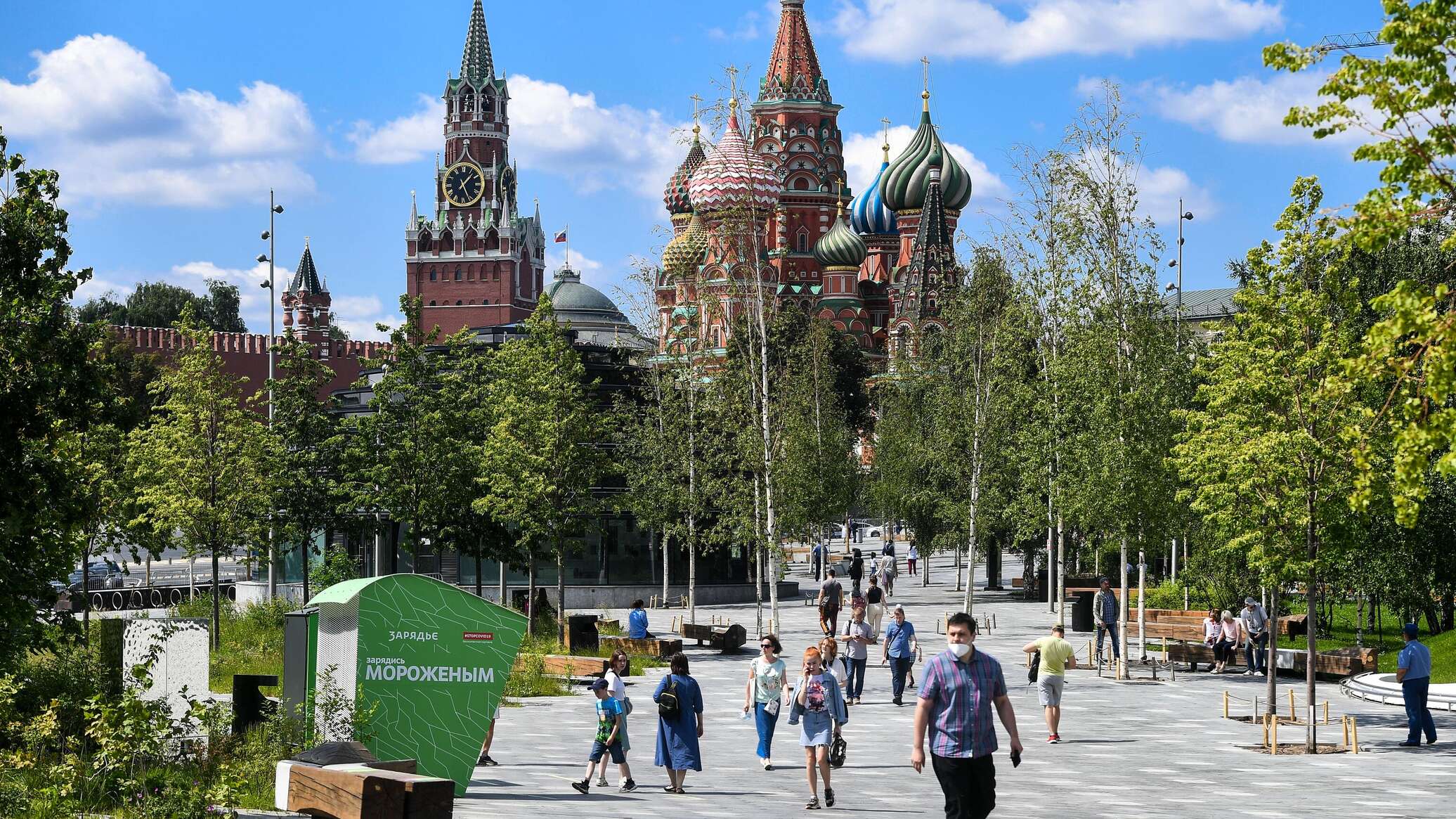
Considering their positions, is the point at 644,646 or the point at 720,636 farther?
the point at 720,636

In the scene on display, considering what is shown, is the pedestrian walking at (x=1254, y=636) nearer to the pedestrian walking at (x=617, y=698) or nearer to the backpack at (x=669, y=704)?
the pedestrian walking at (x=617, y=698)

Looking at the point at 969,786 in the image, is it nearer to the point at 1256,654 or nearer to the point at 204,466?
the point at 1256,654

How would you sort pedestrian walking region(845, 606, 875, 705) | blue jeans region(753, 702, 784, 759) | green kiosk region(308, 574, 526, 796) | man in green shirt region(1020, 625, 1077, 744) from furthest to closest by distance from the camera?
pedestrian walking region(845, 606, 875, 705) < man in green shirt region(1020, 625, 1077, 744) < blue jeans region(753, 702, 784, 759) < green kiosk region(308, 574, 526, 796)

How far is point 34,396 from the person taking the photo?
46.6ft

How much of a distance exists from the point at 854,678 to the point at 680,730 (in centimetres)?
937

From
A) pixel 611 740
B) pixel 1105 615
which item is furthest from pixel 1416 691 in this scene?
pixel 611 740

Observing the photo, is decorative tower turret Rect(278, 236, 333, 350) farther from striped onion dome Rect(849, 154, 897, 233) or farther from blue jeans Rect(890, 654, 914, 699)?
blue jeans Rect(890, 654, 914, 699)

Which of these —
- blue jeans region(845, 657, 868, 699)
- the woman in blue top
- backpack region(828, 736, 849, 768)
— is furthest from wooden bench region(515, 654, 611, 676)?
backpack region(828, 736, 849, 768)

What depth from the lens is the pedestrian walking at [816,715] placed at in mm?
14961

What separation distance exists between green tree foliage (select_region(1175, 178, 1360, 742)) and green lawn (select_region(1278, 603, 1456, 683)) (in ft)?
24.3

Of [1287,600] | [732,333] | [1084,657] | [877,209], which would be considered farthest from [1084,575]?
[877,209]

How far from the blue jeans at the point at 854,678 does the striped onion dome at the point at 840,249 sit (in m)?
83.7


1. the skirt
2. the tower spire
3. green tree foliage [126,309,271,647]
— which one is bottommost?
the skirt

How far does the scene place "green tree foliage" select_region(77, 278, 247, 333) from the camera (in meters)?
130
